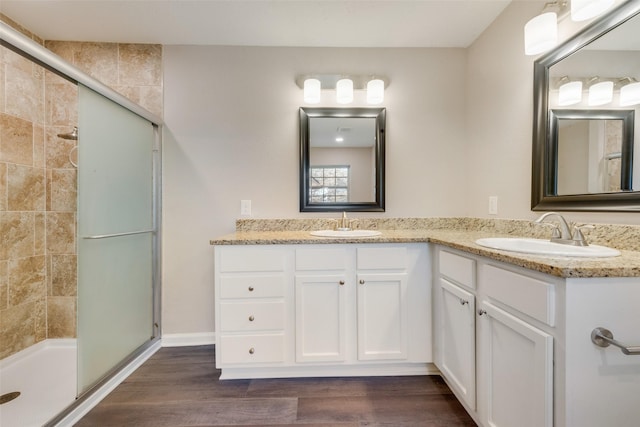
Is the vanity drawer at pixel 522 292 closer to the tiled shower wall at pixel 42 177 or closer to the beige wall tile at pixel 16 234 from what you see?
the tiled shower wall at pixel 42 177

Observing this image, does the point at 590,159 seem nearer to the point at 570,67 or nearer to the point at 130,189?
the point at 570,67

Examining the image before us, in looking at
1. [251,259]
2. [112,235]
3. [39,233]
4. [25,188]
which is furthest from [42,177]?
[251,259]

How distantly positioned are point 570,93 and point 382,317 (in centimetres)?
149

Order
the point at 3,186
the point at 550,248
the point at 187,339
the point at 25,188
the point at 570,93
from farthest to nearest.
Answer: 1. the point at 187,339
2. the point at 25,188
3. the point at 3,186
4. the point at 570,93
5. the point at 550,248

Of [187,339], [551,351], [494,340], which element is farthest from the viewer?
[187,339]

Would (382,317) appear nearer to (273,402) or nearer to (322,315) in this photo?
(322,315)

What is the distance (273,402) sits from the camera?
4.53 feet

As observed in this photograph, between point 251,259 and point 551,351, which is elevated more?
point 251,259

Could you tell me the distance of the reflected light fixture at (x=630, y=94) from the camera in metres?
0.99

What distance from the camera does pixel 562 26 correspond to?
1282mm

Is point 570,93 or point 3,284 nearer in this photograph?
point 570,93

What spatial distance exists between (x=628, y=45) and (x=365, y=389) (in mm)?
1962

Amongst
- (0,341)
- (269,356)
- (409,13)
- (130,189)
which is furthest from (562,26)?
(0,341)

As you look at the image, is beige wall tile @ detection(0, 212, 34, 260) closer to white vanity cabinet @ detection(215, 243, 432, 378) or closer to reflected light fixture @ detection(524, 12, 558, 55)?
white vanity cabinet @ detection(215, 243, 432, 378)
